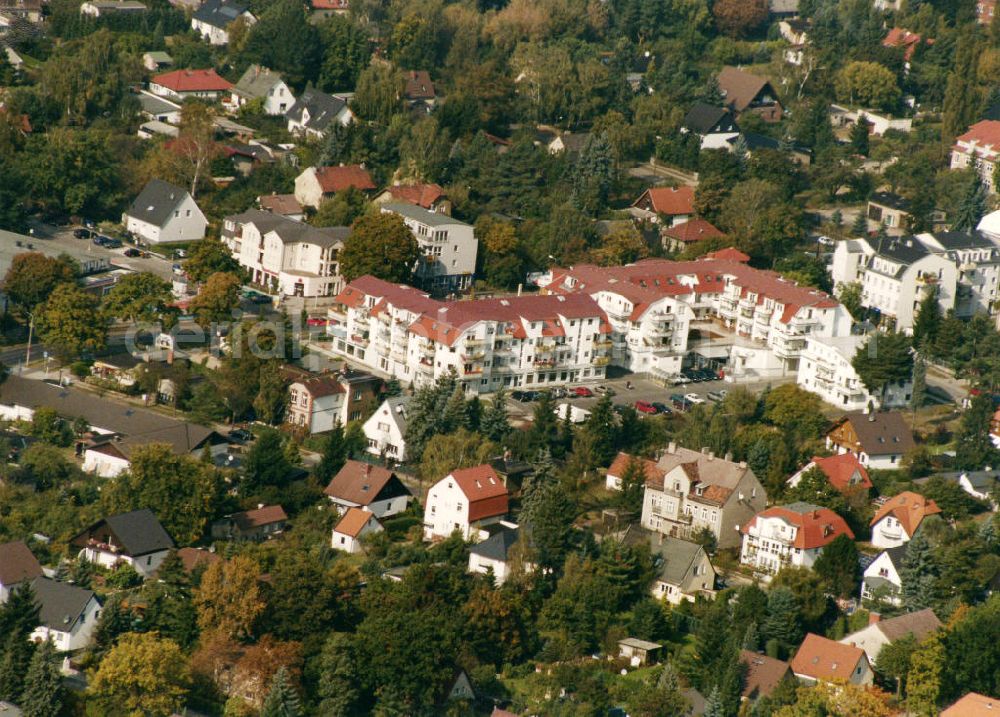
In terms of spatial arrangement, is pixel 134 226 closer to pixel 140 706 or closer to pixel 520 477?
pixel 520 477

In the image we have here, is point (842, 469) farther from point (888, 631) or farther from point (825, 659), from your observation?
point (825, 659)

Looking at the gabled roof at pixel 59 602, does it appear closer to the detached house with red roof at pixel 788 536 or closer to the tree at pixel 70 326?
the tree at pixel 70 326

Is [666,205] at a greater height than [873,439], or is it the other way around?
[873,439]

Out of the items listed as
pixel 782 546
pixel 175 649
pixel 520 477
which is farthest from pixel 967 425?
pixel 175 649

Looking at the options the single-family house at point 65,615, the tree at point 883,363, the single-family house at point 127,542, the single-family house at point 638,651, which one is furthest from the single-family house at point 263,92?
the single-family house at point 638,651

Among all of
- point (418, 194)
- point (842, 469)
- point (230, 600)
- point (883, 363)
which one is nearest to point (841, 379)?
point (883, 363)
